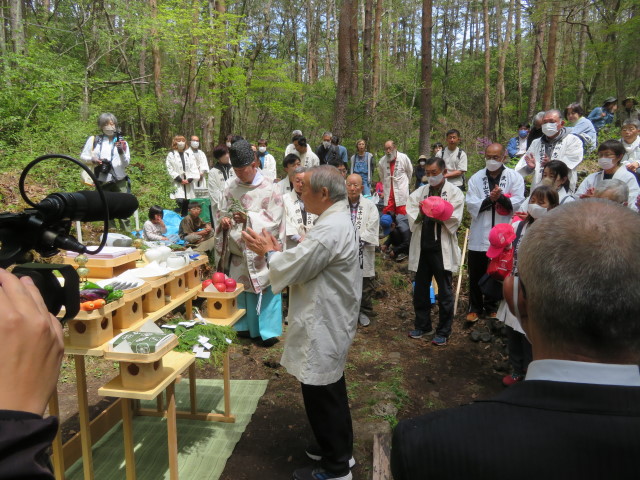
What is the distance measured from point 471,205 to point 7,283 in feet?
17.8

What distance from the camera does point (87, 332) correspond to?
8.50 feet

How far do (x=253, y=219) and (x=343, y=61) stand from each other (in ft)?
22.8

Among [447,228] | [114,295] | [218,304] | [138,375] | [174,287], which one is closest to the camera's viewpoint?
[138,375]

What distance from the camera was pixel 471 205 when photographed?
5.55 metres

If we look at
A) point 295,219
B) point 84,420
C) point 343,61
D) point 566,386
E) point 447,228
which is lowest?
point 84,420

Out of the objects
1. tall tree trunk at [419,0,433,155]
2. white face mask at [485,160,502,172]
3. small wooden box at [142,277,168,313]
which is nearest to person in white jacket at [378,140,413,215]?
white face mask at [485,160,502,172]

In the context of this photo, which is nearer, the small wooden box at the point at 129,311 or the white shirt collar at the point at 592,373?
the white shirt collar at the point at 592,373

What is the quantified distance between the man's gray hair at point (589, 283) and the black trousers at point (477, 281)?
494cm

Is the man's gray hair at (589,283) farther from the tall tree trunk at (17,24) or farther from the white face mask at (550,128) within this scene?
the tall tree trunk at (17,24)

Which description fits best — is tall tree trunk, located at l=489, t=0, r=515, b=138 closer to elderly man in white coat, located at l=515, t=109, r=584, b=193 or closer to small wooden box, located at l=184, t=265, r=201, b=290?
elderly man in white coat, located at l=515, t=109, r=584, b=193

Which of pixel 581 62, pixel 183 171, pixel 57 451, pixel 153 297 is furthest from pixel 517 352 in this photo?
pixel 581 62

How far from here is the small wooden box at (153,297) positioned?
124 inches

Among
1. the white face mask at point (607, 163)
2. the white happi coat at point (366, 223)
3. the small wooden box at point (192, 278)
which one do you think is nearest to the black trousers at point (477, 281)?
the white happi coat at point (366, 223)

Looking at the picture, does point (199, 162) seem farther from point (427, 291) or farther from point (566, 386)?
point (566, 386)
